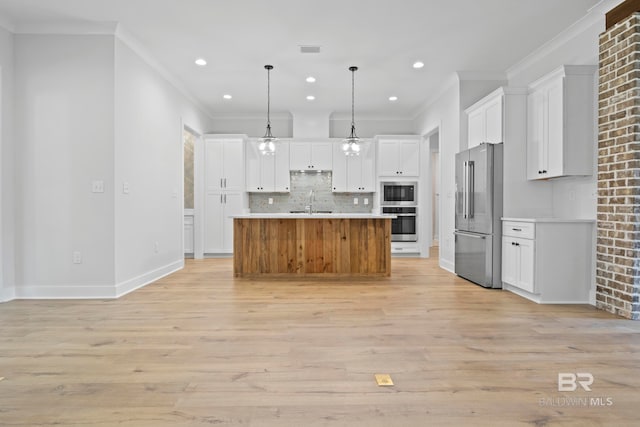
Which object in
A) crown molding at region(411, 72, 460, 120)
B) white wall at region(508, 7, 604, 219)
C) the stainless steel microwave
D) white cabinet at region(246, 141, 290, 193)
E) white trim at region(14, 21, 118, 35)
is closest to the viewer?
white wall at region(508, 7, 604, 219)

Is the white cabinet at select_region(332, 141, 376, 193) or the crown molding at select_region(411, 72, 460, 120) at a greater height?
the crown molding at select_region(411, 72, 460, 120)

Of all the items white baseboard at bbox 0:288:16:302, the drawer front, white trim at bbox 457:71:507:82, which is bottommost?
white baseboard at bbox 0:288:16:302

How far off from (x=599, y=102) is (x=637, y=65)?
1.54 ft

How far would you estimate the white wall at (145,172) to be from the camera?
419 centimetres

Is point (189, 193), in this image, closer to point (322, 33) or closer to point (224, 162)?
point (224, 162)

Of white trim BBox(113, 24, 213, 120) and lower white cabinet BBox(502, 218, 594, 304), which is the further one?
white trim BBox(113, 24, 213, 120)

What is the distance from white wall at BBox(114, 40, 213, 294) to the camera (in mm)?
4188

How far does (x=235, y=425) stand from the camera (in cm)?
168

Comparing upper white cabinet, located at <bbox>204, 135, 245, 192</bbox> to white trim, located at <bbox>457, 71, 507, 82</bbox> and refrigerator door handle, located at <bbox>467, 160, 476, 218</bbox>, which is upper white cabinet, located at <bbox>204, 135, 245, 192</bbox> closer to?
white trim, located at <bbox>457, 71, 507, 82</bbox>

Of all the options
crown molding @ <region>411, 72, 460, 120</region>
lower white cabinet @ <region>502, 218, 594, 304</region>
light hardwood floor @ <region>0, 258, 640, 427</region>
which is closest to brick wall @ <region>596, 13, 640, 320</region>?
lower white cabinet @ <region>502, 218, 594, 304</region>

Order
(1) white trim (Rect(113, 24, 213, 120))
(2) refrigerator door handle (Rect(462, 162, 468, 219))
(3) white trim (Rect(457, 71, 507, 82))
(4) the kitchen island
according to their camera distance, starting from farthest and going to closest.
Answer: (3) white trim (Rect(457, 71, 507, 82)) < (4) the kitchen island < (2) refrigerator door handle (Rect(462, 162, 468, 219)) < (1) white trim (Rect(113, 24, 213, 120))

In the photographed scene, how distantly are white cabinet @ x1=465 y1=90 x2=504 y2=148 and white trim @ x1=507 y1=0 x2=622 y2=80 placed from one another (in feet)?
2.50

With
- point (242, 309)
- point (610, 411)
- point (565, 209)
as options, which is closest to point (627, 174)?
point (565, 209)

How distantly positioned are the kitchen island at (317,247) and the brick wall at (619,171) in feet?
7.97
